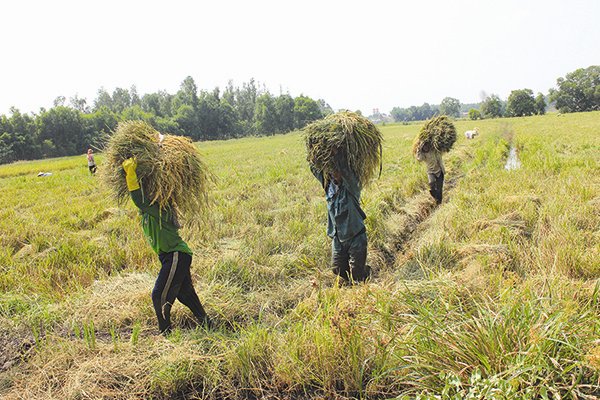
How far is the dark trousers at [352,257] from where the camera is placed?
11.3 feet

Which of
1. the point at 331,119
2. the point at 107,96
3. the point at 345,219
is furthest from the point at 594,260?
the point at 107,96

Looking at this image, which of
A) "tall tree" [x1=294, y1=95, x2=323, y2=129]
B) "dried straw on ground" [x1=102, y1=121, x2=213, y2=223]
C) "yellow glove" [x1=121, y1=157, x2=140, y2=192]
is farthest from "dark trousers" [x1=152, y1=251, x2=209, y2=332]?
"tall tree" [x1=294, y1=95, x2=323, y2=129]

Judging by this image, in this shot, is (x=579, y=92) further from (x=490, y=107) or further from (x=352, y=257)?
(x=352, y=257)

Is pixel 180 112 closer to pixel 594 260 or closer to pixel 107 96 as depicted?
pixel 107 96

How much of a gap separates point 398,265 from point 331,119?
1968 mm

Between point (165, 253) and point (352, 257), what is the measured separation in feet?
6.01

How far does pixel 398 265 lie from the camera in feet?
13.4

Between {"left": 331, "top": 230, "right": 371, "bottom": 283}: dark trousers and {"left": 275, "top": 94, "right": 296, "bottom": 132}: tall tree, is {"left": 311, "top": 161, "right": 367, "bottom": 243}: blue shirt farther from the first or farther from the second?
{"left": 275, "top": 94, "right": 296, "bottom": 132}: tall tree

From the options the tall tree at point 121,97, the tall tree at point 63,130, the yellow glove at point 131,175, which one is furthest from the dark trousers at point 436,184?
the tall tree at point 121,97

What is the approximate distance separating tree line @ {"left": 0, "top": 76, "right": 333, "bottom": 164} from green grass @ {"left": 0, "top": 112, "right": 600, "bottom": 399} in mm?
19331

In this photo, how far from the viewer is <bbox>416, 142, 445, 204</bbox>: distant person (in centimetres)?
640

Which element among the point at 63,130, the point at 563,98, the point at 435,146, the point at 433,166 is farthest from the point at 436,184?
the point at 563,98

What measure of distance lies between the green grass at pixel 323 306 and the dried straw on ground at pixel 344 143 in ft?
1.13

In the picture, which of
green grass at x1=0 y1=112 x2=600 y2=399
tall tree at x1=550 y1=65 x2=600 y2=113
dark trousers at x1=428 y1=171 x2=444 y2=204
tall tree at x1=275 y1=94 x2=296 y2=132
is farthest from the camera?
tall tree at x1=275 y1=94 x2=296 y2=132
